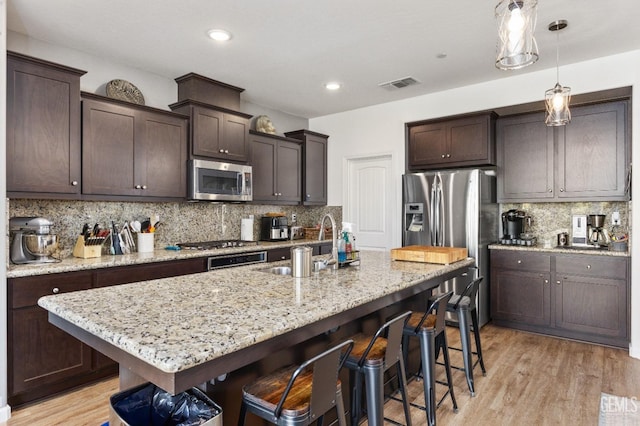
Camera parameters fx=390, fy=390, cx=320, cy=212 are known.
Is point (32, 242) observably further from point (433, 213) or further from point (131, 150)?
point (433, 213)

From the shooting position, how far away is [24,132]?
8.99ft

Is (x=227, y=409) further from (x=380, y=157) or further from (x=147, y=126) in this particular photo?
(x=380, y=157)

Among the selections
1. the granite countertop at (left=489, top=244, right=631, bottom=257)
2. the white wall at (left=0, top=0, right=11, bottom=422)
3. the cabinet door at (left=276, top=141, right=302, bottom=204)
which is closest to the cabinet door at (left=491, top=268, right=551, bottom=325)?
the granite countertop at (left=489, top=244, right=631, bottom=257)

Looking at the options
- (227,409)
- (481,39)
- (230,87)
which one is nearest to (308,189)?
(230,87)

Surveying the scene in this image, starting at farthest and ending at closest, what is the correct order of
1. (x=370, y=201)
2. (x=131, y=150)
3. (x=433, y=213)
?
(x=370, y=201) → (x=433, y=213) → (x=131, y=150)

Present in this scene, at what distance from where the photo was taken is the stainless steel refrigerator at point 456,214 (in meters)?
4.11

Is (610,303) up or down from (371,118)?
down

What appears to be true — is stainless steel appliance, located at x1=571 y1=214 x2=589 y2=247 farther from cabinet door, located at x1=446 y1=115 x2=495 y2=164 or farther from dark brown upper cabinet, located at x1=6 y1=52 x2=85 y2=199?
dark brown upper cabinet, located at x1=6 y1=52 x2=85 y2=199

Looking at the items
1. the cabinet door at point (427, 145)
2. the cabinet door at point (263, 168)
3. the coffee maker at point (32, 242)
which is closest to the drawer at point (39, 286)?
the coffee maker at point (32, 242)

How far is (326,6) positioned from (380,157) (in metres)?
2.77

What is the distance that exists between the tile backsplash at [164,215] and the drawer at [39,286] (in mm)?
655

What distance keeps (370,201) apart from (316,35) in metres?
2.74

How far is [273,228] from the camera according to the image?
4.86m

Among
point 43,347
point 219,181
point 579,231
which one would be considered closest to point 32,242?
point 43,347
